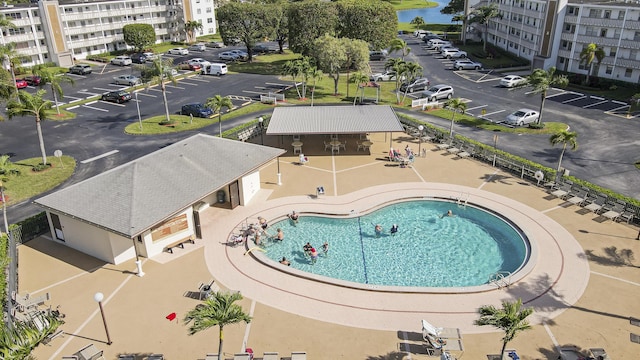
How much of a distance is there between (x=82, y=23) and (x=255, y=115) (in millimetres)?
51250

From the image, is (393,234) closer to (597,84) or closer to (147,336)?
(147,336)

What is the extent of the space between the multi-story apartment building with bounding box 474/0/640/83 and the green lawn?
223 feet

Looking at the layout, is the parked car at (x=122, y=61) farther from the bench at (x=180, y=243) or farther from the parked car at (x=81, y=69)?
the bench at (x=180, y=243)

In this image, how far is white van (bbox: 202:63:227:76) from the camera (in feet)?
243

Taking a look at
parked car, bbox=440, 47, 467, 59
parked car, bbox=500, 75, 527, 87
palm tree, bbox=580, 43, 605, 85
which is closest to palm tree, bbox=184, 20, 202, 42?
parked car, bbox=440, 47, 467, 59

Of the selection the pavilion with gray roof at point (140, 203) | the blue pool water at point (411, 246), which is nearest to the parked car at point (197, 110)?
the pavilion with gray roof at point (140, 203)

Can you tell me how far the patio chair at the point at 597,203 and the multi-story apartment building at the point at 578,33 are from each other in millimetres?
40693

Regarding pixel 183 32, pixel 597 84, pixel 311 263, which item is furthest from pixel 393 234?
pixel 183 32

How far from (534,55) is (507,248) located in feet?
181

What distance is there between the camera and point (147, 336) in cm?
2222

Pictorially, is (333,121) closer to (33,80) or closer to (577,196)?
(577,196)

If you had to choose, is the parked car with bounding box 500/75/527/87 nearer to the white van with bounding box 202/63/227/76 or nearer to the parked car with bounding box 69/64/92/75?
the white van with bounding box 202/63/227/76

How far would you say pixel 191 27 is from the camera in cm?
9981

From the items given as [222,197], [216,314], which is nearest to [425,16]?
[222,197]
